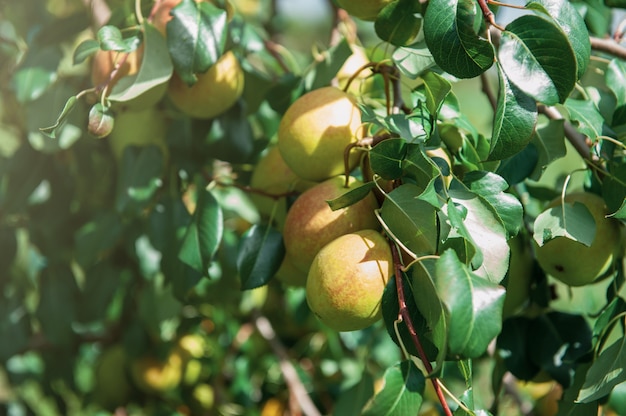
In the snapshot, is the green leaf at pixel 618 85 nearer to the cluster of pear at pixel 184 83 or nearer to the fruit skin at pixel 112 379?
the cluster of pear at pixel 184 83

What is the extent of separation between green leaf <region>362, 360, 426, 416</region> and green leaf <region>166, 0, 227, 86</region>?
463 mm

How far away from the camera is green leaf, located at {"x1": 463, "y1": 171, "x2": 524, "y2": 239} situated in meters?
0.81

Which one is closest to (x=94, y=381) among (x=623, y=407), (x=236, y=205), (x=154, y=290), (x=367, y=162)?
(x=154, y=290)

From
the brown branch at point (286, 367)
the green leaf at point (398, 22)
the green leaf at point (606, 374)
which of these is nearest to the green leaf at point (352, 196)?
the green leaf at point (398, 22)

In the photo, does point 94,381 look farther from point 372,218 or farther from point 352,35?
point 372,218

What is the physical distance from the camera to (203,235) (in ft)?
3.55

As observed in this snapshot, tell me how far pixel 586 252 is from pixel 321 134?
1.16 ft

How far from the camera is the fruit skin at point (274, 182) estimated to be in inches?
41.1

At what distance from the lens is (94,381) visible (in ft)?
5.54

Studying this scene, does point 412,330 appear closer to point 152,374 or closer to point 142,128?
point 142,128

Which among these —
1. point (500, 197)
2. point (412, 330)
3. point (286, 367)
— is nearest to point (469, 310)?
point (412, 330)

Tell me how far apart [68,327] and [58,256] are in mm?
145

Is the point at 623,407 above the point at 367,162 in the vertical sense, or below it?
below

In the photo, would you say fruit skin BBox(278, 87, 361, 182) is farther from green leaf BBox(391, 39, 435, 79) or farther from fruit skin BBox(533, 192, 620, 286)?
fruit skin BBox(533, 192, 620, 286)
